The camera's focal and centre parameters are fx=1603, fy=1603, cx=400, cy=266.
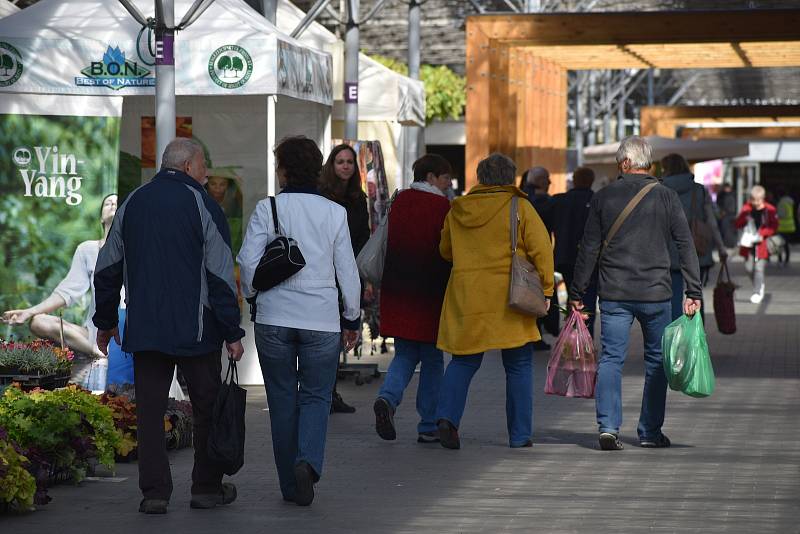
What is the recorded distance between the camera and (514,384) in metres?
9.03

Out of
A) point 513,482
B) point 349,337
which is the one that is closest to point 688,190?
point 513,482

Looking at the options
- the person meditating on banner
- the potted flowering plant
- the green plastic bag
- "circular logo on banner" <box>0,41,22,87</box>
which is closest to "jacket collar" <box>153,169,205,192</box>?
the potted flowering plant

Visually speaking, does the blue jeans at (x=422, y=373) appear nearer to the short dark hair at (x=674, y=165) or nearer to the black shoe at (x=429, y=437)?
the black shoe at (x=429, y=437)

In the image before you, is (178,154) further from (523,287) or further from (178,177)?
(523,287)

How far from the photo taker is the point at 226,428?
7000 millimetres

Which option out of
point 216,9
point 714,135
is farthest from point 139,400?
point 714,135

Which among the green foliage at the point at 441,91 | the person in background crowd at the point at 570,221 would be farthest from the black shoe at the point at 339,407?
the green foliage at the point at 441,91

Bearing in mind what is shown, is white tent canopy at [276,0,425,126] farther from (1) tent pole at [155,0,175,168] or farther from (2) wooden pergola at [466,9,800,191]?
(1) tent pole at [155,0,175,168]

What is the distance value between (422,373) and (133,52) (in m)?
2.93

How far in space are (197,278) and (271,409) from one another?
0.72m

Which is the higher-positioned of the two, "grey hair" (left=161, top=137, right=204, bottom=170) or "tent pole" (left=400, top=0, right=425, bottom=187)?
"tent pole" (left=400, top=0, right=425, bottom=187)

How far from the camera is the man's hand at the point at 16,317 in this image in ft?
33.9

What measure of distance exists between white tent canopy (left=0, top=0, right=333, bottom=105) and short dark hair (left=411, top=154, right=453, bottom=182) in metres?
1.76

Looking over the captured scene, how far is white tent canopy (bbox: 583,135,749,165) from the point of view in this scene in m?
28.3
